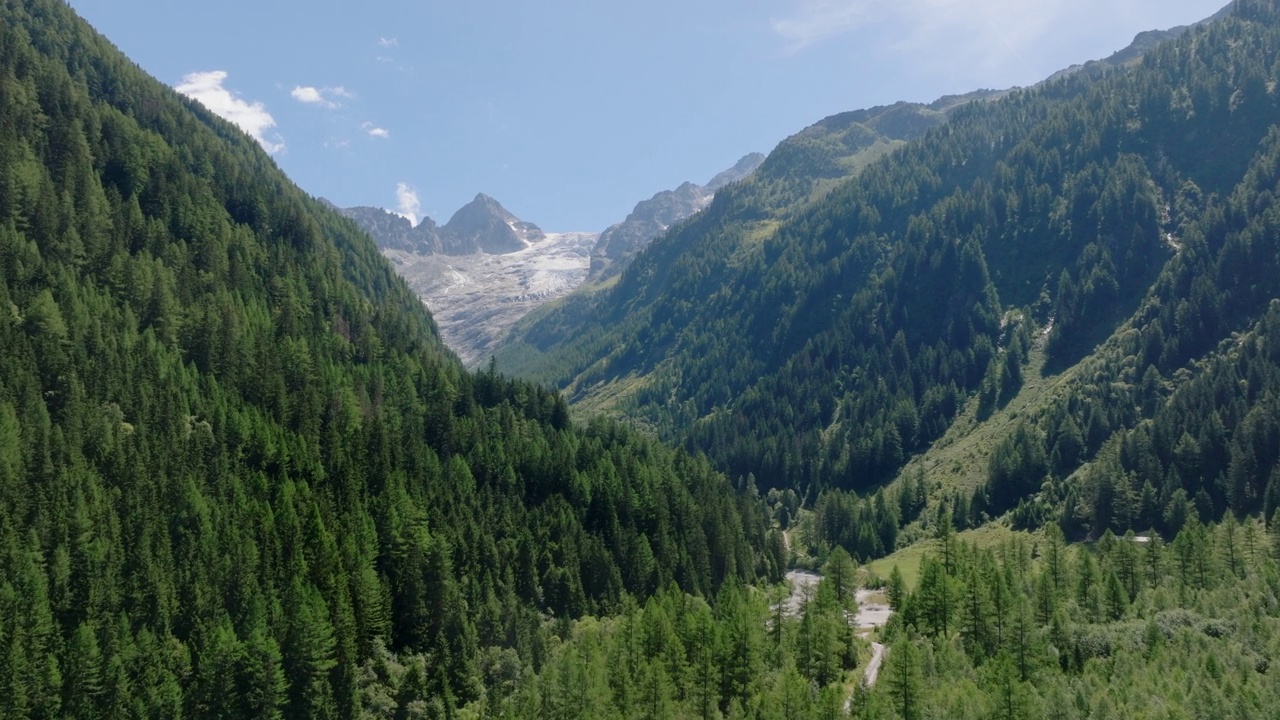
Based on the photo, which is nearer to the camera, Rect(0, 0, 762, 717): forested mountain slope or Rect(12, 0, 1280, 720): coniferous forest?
Rect(12, 0, 1280, 720): coniferous forest

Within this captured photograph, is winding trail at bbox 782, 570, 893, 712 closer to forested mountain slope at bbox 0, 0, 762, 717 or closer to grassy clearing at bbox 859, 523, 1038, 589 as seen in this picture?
forested mountain slope at bbox 0, 0, 762, 717

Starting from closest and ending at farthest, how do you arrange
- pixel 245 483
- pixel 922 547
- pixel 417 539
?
pixel 417 539 → pixel 245 483 → pixel 922 547

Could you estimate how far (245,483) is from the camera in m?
108

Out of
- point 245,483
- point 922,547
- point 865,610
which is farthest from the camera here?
point 922,547

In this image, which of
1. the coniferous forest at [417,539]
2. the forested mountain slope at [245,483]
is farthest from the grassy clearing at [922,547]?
the forested mountain slope at [245,483]

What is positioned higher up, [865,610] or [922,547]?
[865,610]

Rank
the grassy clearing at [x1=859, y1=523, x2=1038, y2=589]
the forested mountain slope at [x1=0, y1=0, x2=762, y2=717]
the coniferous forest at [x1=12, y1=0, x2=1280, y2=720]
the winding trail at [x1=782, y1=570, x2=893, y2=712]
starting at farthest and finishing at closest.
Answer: the grassy clearing at [x1=859, y1=523, x2=1038, y2=589]
the winding trail at [x1=782, y1=570, x2=893, y2=712]
the forested mountain slope at [x1=0, y1=0, x2=762, y2=717]
the coniferous forest at [x1=12, y1=0, x2=1280, y2=720]

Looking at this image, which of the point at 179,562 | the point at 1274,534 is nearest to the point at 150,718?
the point at 179,562

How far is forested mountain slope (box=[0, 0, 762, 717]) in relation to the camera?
3369 inches

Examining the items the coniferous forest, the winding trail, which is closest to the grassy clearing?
the coniferous forest

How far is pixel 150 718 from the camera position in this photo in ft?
259

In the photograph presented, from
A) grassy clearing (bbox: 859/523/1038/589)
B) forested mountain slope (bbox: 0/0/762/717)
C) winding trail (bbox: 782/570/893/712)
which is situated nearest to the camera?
forested mountain slope (bbox: 0/0/762/717)

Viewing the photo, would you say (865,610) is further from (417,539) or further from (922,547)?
(417,539)

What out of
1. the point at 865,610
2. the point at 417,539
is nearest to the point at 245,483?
the point at 417,539
